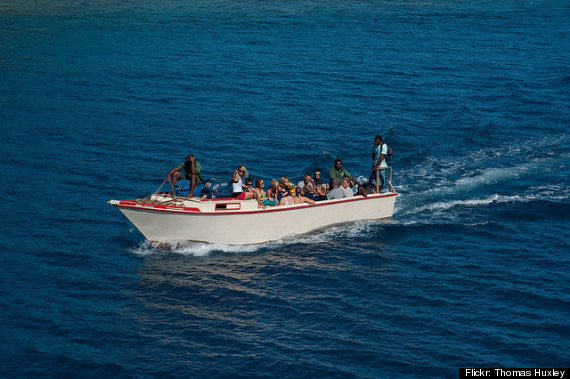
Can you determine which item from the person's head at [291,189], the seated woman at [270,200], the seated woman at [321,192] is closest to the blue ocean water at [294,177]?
Answer: the seated woman at [321,192]

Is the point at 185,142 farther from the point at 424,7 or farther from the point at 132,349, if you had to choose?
the point at 424,7

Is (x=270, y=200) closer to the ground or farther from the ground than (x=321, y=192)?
closer to the ground

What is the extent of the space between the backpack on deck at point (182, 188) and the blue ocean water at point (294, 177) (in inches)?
85.2

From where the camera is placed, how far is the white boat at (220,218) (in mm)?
26984

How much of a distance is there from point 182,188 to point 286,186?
4132 mm

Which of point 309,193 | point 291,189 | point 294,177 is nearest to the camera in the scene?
point 291,189

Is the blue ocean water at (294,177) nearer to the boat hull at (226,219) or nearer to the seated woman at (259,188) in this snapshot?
the boat hull at (226,219)

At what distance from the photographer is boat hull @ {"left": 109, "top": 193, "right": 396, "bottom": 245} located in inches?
1062

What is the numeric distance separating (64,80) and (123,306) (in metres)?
31.5

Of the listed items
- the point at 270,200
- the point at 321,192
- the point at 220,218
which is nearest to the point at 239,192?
the point at 270,200

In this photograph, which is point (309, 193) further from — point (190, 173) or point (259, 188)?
point (190, 173)

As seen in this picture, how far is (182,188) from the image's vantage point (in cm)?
2842

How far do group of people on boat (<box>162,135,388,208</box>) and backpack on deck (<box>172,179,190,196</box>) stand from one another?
0.17 meters

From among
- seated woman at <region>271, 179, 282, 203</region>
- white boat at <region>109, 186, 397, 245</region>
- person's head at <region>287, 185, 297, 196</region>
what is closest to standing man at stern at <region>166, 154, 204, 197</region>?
white boat at <region>109, 186, 397, 245</region>
